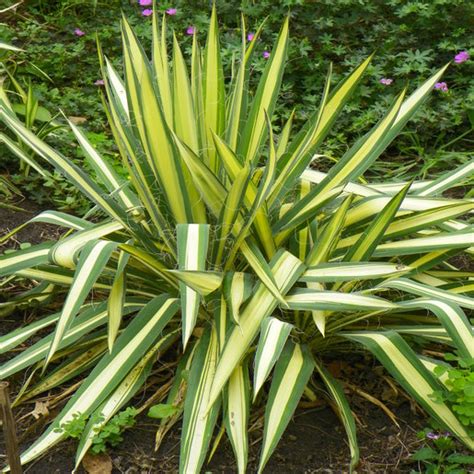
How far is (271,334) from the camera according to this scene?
207 centimetres

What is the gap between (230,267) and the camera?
2459 millimetres

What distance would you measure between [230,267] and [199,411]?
461mm

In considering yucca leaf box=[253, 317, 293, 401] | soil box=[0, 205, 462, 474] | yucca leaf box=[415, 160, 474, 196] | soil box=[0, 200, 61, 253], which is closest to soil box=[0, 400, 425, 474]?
soil box=[0, 205, 462, 474]

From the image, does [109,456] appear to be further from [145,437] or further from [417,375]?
[417,375]

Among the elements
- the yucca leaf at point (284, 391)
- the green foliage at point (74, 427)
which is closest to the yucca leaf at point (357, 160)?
the yucca leaf at point (284, 391)

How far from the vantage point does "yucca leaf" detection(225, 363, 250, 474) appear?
2080 millimetres

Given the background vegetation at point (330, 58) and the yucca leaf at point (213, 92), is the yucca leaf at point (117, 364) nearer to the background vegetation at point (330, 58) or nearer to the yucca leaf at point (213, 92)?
the yucca leaf at point (213, 92)

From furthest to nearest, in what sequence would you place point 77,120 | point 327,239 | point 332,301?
point 77,120 < point 327,239 < point 332,301

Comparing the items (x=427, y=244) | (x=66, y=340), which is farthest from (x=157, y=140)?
(x=427, y=244)

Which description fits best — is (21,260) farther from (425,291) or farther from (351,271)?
(425,291)

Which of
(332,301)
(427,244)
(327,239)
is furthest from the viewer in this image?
(427,244)

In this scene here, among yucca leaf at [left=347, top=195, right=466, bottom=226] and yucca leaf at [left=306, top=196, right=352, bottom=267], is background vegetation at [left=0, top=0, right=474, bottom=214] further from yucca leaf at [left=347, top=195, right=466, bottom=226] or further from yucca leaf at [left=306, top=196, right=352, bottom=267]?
yucca leaf at [left=306, top=196, right=352, bottom=267]

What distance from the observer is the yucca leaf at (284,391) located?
2.06m

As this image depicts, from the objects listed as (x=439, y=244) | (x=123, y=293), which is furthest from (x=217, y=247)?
(x=439, y=244)
